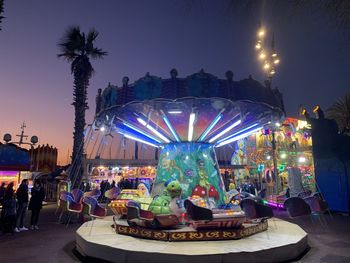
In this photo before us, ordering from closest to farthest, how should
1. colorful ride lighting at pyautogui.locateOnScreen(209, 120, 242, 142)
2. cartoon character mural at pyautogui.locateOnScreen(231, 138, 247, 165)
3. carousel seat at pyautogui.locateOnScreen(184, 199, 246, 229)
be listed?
1. carousel seat at pyautogui.locateOnScreen(184, 199, 246, 229)
2. colorful ride lighting at pyautogui.locateOnScreen(209, 120, 242, 142)
3. cartoon character mural at pyautogui.locateOnScreen(231, 138, 247, 165)

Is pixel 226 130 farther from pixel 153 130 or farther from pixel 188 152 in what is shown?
pixel 153 130

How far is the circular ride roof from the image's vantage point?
8.44 m

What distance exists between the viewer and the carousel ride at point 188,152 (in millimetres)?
7074

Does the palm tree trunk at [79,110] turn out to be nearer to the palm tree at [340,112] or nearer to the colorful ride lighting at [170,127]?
the colorful ride lighting at [170,127]

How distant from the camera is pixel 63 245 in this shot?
25.2 ft

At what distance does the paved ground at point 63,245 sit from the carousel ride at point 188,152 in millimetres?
788

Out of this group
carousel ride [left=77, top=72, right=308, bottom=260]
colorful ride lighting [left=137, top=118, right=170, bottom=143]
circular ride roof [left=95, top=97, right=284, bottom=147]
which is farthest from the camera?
colorful ride lighting [left=137, top=118, right=170, bottom=143]

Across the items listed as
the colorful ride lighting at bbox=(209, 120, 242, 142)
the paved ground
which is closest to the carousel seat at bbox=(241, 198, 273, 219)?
the paved ground

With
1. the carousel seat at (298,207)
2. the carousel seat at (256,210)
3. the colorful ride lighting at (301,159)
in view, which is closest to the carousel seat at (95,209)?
the carousel seat at (256,210)

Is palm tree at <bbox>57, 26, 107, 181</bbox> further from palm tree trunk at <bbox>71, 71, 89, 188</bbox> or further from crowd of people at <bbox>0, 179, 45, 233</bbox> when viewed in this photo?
crowd of people at <bbox>0, 179, 45, 233</bbox>

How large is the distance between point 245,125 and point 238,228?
4.95m

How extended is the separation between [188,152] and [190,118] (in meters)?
1.71

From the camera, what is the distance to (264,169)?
90.2 feet

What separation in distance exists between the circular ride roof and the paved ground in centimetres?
420
